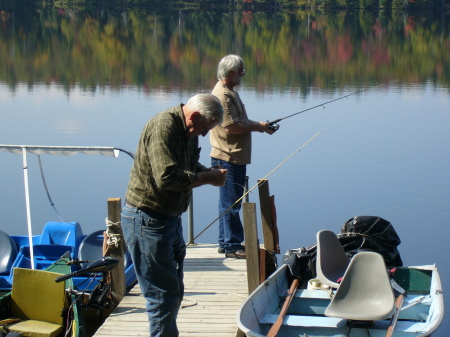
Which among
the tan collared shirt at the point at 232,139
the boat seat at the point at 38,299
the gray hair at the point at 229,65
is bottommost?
the boat seat at the point at 38,299

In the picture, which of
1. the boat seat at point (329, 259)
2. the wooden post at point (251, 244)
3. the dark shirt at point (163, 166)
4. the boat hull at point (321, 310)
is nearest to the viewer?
the dark shirt at point (163, 166)

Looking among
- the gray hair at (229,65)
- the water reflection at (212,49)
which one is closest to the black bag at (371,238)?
the gray hair at (229,65)

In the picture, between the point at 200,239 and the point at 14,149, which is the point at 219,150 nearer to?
the point at 14,149

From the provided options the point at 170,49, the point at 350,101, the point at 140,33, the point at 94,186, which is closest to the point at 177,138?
the point at 94,186

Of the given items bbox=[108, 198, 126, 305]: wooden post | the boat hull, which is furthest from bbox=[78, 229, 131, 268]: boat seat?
the boat hull

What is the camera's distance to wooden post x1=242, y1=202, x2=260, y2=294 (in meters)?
5.01

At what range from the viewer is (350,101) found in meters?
16.1

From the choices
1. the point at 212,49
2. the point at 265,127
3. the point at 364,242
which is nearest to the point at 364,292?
the point at 364,242

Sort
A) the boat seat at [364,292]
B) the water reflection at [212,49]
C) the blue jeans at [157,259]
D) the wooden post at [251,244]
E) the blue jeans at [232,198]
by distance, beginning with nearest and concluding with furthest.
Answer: the blue jeans at [157,259], the boat seat at [364,292], the wooden post at [251,244], the blue jeans at [232,198], the water reflection at [212,49]

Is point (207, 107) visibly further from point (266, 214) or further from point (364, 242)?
point (364, 242)

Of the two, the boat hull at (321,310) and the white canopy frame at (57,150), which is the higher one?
the white canopy frame at (57,150)

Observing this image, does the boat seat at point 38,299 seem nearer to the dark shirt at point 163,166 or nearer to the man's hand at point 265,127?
the dark shirt at point 163,166

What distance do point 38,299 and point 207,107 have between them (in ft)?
6.36

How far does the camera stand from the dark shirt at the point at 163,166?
3.54 metres
